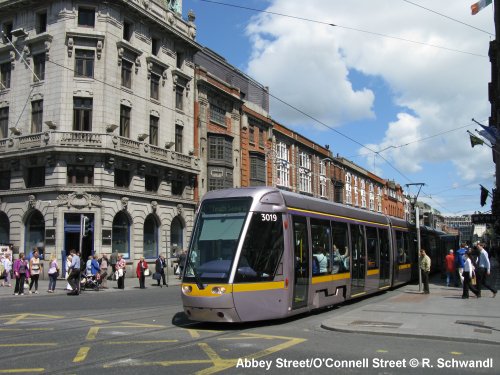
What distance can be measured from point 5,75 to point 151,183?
1211cm

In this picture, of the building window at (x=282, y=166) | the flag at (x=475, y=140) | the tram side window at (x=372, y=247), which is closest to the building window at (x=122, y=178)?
the tram side window at (x=372, y=247)

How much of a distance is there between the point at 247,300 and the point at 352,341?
2.27m

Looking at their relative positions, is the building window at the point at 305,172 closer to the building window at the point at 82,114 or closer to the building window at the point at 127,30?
the building window at the point at 127,30

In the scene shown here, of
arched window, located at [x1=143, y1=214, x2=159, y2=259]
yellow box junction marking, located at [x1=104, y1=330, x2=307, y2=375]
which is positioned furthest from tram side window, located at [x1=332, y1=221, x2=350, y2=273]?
arched window, located at [x1=143, y1=214, x2=159, y2=259]

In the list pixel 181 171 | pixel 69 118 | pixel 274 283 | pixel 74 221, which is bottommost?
pixel 274 283

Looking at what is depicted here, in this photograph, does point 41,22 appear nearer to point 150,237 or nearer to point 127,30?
point 127,30

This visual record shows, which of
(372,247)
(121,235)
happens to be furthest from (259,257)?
(121,235)

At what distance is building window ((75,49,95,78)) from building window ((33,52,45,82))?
7.71ft

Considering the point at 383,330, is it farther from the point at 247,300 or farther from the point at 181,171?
the point at 181,171

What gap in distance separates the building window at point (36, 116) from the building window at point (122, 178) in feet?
18.3

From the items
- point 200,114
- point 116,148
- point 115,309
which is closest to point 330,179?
point 200,114

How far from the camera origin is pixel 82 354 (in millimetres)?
7816

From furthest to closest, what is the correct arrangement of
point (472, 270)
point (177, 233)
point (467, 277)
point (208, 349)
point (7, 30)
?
point (177, 233)
point (7, 30)
point (472, 270)
point (467, 277)
point (208, 349)

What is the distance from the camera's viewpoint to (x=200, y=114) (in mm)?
40781
